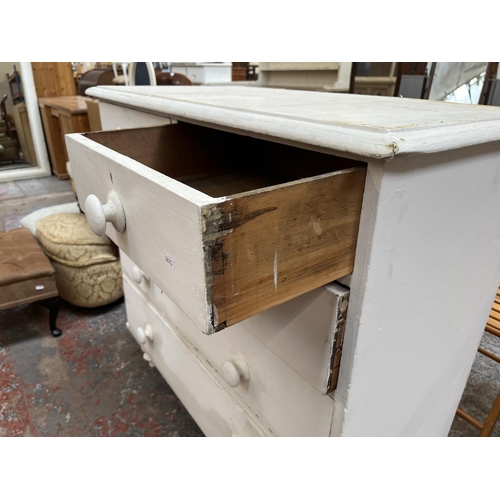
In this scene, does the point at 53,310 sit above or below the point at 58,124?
below

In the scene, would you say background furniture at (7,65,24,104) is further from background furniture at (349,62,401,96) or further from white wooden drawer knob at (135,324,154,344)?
white wooden drawer knob at (135,324,154,344)

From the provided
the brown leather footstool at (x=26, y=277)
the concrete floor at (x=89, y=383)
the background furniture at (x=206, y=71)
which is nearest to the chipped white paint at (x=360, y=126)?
the concrete floor at (x=89, y=383)

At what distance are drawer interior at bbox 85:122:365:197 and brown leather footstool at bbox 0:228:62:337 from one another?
93 cm

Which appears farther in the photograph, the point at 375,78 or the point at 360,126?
the point at 375,78

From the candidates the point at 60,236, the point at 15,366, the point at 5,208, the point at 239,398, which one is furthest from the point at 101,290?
the point at 5,208

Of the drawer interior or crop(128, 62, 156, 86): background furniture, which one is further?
crop(128, 62, 156, 86): background furniture

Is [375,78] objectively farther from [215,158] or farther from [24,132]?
[24,132]

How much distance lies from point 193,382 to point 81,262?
835 mm

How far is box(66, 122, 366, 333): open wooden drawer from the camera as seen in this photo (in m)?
0.38

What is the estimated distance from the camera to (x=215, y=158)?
2.78 ft

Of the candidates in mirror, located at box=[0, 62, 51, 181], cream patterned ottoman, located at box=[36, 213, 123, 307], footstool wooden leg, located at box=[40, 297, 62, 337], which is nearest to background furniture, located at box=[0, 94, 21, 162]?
mirror, located at box=[0, 62, 51, 181]

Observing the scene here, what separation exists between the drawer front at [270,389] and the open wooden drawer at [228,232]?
24cm

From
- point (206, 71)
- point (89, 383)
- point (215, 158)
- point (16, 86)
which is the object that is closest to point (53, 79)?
point (16, 86)

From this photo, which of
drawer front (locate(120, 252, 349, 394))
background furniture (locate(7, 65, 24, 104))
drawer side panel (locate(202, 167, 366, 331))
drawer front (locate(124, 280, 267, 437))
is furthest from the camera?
background furniture (locate(7, 65, 24, 104))
